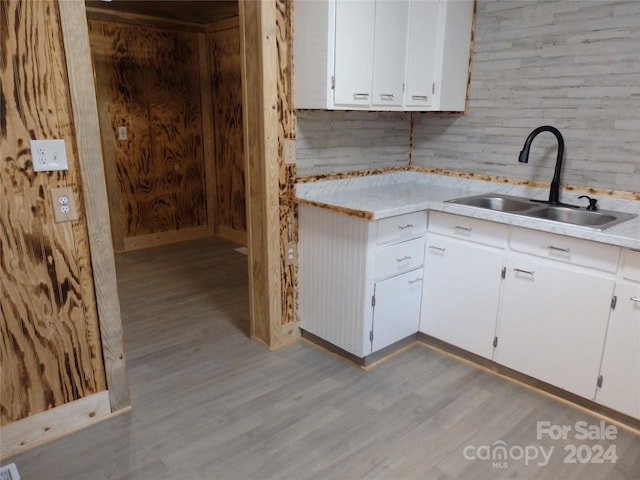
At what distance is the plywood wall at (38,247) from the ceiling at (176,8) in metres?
2.41

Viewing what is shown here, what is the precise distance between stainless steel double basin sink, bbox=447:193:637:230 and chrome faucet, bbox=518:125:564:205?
0.06 metres

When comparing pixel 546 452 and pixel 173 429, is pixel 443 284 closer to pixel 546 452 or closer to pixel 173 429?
pixel 546 452

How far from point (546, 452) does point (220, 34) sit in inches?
180

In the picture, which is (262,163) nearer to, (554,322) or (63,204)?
(63,204)

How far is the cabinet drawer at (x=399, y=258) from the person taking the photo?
2518 millimetres

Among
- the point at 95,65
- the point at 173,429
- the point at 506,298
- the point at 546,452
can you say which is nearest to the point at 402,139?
the point at 506,298

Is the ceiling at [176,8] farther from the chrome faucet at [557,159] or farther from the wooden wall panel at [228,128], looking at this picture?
the chrome faucet at [557,159]

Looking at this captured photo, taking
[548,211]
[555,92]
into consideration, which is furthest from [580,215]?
[555,92]

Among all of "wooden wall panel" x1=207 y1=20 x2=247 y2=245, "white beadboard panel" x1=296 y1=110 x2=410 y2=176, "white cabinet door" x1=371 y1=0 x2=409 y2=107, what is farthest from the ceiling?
"white cabinet door" x1=371 y1=0 x2=409 y2=107

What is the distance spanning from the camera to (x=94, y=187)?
1.94 metres

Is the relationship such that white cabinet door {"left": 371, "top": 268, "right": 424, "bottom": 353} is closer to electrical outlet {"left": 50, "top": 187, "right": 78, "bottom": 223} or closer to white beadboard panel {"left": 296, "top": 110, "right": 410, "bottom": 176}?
white beadboard panel {"left": 296, "top": 110, "right": 410, "bottom": 176}

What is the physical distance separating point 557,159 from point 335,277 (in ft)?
4.63

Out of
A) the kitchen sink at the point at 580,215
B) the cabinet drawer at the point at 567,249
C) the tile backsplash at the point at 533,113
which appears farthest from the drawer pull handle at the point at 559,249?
the tile backsplash at the point at 533,113

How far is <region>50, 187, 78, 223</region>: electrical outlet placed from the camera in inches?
73.6
